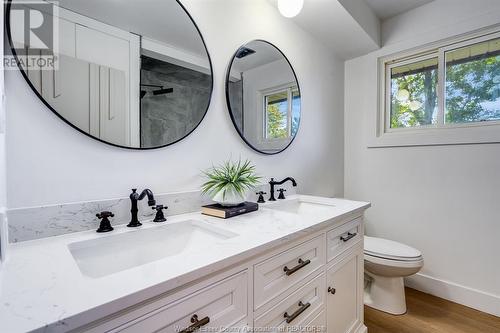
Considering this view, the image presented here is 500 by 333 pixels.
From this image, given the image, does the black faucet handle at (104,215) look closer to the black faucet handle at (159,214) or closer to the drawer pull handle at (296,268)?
the black faucet handle at (159,214)

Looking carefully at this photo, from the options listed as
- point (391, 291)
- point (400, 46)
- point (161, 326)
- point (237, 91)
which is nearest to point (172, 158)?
point (237, 91)

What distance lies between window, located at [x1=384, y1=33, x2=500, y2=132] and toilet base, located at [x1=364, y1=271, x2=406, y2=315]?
1.33m

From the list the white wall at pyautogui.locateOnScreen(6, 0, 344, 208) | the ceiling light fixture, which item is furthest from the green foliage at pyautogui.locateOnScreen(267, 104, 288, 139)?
the ceiling light fixture

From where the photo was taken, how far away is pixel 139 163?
104cm

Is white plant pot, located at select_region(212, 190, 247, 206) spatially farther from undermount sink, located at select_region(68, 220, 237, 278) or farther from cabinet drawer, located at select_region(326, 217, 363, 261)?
cabinet drawer, located at select_region(326, 217, 363, 261)

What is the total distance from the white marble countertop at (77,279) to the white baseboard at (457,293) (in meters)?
1.86

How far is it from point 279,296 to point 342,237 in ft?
1.80

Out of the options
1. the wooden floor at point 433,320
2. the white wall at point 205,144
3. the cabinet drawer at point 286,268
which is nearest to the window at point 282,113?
the white wall at point 205,144

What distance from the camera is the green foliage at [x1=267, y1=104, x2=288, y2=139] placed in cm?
167

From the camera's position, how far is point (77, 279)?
524mm

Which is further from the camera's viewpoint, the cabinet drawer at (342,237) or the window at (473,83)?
the window at (473,83)

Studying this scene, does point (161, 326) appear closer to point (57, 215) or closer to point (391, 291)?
point (57, 215)

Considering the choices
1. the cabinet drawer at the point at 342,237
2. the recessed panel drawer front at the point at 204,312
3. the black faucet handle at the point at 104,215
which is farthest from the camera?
the cabinet drawer at the point at 342,237

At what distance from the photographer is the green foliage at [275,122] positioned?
167 cm
